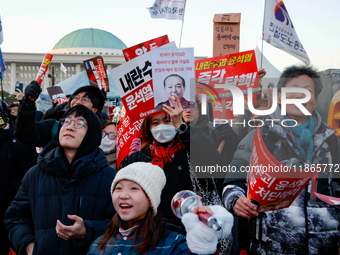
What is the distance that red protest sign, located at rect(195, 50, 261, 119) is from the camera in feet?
11.3

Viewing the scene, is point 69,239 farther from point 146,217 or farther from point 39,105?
point 39,105

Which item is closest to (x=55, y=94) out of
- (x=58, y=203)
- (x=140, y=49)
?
(x=140, y=49)

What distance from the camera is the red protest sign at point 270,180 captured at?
4.92 ft

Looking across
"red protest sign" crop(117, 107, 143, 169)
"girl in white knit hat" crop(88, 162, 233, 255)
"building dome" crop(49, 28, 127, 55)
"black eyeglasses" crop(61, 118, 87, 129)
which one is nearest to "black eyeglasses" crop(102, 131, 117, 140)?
"red protest sign" crop(117, 107, 143, 169)

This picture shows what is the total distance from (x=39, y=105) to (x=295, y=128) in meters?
12.0

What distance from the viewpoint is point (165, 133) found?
8.13ft

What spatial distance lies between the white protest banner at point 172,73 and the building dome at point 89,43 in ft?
232

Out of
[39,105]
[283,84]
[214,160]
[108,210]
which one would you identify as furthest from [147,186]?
[39,105]

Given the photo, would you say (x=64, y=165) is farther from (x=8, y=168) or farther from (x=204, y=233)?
(x=8, y=168)

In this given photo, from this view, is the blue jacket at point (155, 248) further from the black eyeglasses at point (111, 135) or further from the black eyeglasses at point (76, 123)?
the black eyeglasses at point (111, 135)

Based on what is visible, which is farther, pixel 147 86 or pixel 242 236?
pixel 147 86

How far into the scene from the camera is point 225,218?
1208 mm

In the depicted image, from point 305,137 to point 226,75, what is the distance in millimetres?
1707

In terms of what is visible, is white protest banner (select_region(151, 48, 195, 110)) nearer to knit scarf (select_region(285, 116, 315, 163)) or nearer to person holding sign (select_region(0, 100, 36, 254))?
knit scarf (select_region(285, 116, 315, 163))
